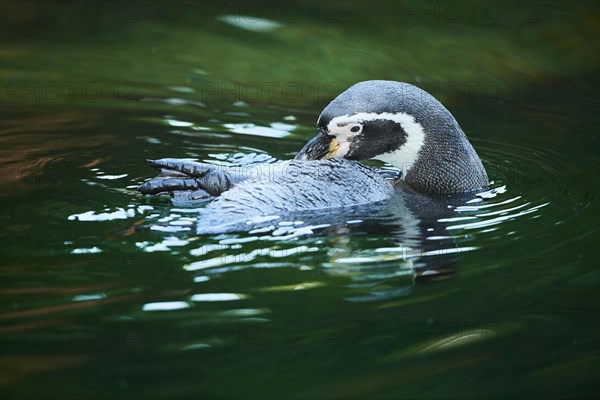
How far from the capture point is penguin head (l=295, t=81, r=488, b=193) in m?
6.69

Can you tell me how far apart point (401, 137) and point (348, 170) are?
532 millimetres

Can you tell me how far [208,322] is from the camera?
4.89 metres

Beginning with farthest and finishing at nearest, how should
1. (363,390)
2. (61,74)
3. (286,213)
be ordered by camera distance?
(61,74)
(286,213)
(363,390)

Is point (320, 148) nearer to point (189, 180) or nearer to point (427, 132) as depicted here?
point (427, 132)

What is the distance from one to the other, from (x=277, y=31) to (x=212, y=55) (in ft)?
2.69

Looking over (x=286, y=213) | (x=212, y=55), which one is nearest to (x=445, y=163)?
(x=286, y=213)

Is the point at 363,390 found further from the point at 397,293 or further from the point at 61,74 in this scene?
the point at 61,74

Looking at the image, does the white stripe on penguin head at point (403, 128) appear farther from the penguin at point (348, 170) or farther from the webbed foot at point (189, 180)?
the webbed foot at point (189, 180)

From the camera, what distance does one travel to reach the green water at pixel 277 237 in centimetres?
452

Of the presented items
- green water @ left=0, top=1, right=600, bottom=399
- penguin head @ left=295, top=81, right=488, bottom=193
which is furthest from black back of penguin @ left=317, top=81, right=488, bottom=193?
green water @ left=0, top=1, right=600, bottom=399

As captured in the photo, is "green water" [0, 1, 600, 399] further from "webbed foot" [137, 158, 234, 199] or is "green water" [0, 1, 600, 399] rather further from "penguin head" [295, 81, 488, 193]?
"penguin head" [295, 81, 488, 193]

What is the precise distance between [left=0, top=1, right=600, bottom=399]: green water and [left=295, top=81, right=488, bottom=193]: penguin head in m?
0.35

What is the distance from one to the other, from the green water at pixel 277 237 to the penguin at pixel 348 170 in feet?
0.73

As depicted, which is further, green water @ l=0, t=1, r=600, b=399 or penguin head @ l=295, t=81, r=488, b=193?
penguin head @ l=295, t=81, r=488, b=193
